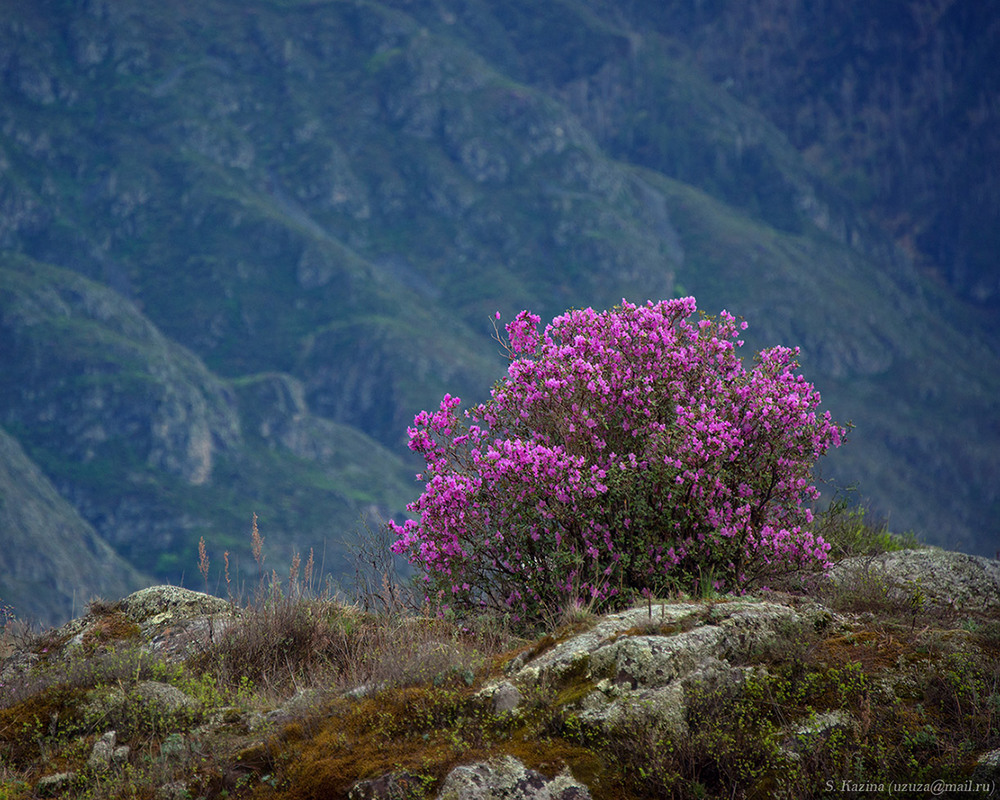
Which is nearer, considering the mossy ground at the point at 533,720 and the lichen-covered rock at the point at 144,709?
the mossy ground at the point at 533,720

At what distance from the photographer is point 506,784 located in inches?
238

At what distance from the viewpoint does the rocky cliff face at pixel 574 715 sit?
19.9 ft

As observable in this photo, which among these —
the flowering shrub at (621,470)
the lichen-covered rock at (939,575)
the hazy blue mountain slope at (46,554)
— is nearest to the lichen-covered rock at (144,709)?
the flowering shrub at (621,470)

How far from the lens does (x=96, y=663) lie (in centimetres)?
816

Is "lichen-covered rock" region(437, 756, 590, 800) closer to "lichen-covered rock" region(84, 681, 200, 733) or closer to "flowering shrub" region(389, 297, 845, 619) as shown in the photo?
"lichen-covered rock" region(84, 681, 200, 733)

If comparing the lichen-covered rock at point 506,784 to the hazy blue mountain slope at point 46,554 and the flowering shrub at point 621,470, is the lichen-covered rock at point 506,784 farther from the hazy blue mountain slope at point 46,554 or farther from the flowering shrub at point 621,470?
the hazy blue mountain slope at point 46,554

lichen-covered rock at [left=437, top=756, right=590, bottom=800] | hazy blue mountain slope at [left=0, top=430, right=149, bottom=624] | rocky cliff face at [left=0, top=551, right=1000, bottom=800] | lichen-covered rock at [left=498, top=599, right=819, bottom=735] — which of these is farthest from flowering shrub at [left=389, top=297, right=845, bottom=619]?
hazy blue mountain slope at [left=0, top=430, right=149, bottom=624]

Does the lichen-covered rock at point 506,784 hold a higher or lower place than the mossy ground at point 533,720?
lower

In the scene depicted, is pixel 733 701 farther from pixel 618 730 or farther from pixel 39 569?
pixel 39 569

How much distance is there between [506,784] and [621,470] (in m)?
3.62

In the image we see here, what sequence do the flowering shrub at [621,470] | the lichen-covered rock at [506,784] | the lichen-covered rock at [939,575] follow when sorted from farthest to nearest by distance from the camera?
the lichen-covered rock at [939,575] < the flowering shrub at [621,470] < the lichen-covered rock at [506,784]

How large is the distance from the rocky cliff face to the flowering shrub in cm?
107

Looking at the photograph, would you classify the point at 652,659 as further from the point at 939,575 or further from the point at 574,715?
the point at 939,575

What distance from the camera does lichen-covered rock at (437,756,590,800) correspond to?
236 inches
